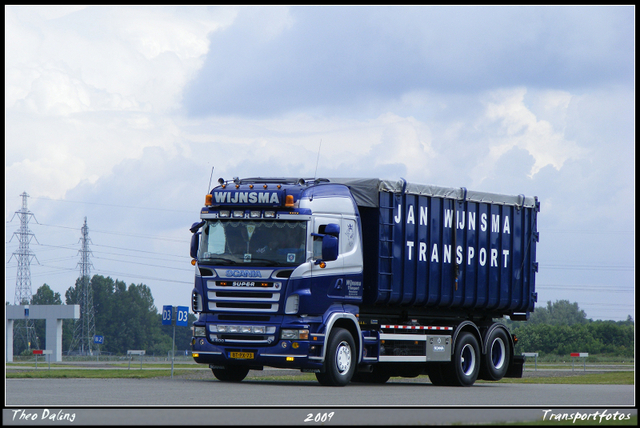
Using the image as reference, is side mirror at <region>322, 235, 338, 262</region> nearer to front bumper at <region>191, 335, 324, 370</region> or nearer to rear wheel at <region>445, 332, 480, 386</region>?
front bumper at <region>191, 335, 324, 370</region>

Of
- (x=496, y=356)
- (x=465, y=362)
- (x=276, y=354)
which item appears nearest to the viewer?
(x=276, y=354)

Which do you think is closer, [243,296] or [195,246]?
[243,296]

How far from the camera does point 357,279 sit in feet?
63.8

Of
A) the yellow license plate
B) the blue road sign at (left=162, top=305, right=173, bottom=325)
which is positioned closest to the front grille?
the yellow license plate

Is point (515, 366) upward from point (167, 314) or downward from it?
downward

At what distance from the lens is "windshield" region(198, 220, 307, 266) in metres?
18.5

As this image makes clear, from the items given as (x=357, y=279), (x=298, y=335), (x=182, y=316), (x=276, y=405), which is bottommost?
(x=276, y=405)

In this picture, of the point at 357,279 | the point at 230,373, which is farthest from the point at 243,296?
the point at 230,373

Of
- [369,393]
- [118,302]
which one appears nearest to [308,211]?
[369,393]

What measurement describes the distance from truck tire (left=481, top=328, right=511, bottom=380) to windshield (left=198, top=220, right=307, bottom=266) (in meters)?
6.61

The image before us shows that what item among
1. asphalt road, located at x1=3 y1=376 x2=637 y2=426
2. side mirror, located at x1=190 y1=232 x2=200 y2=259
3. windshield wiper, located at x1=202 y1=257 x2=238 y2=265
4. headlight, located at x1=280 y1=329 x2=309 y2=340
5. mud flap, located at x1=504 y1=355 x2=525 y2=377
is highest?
side mirror, located at x1=190 y1=232 x2=200 y2=259

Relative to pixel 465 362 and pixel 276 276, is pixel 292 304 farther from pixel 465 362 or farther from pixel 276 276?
pixel 465 362

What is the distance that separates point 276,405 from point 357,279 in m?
6.03

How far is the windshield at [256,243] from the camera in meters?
18.5
